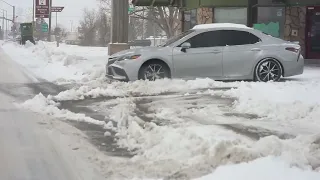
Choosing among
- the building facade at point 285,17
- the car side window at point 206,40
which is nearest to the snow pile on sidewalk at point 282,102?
the car side window at point 206,40

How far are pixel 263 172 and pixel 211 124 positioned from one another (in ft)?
8.98

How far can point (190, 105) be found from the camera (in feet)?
31.3

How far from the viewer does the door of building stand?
20484 mm

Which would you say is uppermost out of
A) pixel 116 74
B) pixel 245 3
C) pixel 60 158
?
Answer: pixel 245 3

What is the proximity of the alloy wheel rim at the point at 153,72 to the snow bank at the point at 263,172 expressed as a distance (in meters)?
7.37

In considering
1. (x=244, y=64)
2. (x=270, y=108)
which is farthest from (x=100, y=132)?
(x=244, y=64)

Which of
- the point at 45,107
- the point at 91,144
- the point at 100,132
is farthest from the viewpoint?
the point at 45,107

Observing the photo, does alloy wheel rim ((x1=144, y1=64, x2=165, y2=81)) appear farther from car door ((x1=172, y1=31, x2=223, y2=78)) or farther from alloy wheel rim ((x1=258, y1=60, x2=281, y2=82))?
alloy wheel rim ((x1=258, y1=60, x2=281, y2=82))

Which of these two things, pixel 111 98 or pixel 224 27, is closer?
pixel 111 98

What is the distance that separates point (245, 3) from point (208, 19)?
180 cm

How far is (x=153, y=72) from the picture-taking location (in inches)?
492

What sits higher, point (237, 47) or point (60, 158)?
point (237, 47)

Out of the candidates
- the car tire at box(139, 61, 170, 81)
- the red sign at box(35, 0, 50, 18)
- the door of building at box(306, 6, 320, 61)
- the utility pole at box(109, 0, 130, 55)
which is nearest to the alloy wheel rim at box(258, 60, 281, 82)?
the car tire at box(139, 61, 170, 81)

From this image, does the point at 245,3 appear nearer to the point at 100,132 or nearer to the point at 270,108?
the point at 270,108
